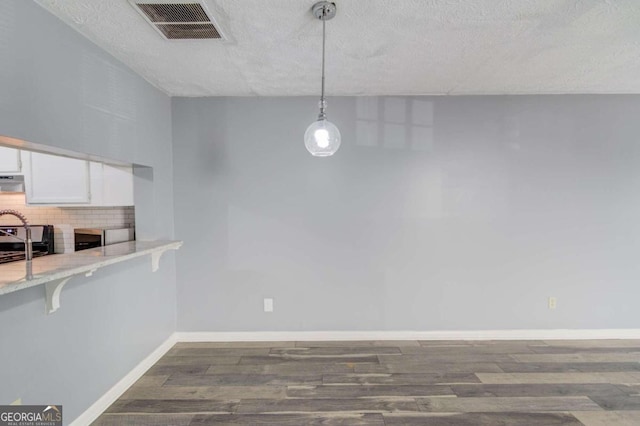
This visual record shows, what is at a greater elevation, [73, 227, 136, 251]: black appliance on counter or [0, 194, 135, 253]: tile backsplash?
[0, 194, 135, 253]: tile backsplash

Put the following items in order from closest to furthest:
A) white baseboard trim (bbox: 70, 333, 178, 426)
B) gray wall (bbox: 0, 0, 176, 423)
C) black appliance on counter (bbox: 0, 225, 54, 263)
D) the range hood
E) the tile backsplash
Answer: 1. gray wall (bbox: 0, 0, 176, 423)
2. white baseboard trim (bbox: 70, 333, 178, 426)
3. the range hood
4. black appliance on counter (bbox: 0, 225, 54, 263)
5. the tile backsplash

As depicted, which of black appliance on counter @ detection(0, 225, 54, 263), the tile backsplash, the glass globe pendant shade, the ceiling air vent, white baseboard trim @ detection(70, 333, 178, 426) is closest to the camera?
the ceiling air vent

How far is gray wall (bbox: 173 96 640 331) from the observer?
3262mm

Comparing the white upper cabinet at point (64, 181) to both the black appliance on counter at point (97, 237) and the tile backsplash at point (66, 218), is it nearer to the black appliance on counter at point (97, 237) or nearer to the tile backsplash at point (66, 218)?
the black appliance on counter at point (97, 237)

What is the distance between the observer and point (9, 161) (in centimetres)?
275

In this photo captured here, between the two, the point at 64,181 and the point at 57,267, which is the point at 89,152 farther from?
the point at 64,181

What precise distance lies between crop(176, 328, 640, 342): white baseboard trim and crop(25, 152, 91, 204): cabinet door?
1.74m

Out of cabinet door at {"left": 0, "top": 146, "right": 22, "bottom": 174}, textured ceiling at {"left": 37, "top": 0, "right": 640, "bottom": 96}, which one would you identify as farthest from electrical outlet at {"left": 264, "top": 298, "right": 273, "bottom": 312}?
cabinet door at {"left": 0, "top": 146, "right": 22, "bottom": 174}

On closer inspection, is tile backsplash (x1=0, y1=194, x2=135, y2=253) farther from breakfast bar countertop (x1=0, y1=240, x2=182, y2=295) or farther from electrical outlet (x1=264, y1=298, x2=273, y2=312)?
electrical outlet (x1=264, y1=298, x2=273, y2=312)

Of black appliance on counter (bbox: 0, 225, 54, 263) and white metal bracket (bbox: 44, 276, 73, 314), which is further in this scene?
black appliance on counter (bbox: 0, 225, 54, 263)

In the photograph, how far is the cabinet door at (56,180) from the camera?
9.14 ft

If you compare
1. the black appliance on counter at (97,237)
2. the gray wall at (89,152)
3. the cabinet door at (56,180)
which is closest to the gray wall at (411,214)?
the gray wall at (89,152)

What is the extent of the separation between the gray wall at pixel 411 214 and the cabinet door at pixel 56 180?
0.80m

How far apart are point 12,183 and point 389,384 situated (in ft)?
12.3
